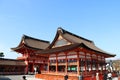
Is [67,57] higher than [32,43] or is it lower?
lower

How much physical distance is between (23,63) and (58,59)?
62.0ft

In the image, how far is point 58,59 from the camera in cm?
3152

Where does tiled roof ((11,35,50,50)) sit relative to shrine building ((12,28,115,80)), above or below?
above

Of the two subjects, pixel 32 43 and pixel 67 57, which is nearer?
pixel 67 57

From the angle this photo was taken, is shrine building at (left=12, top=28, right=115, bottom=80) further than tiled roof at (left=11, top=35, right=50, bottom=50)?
No

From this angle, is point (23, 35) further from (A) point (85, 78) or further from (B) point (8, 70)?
(A) point (85, 78)

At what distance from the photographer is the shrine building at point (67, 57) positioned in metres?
27.0

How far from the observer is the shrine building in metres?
27.0

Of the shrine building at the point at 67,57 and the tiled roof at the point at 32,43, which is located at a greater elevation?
the tiled roof at the point at 32,43

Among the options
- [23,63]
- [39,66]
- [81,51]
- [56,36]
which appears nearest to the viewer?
[81,51]

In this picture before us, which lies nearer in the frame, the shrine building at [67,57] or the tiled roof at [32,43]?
the shrine building at [67,57]

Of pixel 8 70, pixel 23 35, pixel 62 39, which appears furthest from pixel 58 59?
pixel 23 35

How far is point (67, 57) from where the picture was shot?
29703mm

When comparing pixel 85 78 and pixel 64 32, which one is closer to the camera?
pixel 85 78
